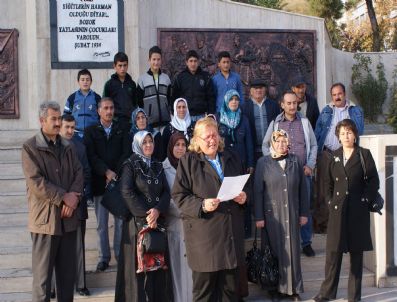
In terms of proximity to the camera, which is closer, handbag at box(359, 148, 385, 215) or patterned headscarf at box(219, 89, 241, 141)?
handbag at box(359, 148, 385, 215)

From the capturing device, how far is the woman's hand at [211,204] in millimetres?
4355

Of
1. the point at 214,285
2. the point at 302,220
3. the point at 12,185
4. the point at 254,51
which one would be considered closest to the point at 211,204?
the point at 214,285

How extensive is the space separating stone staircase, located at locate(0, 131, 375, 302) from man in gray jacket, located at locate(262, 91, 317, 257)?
39 cm

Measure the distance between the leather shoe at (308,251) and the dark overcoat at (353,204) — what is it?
3.11ft

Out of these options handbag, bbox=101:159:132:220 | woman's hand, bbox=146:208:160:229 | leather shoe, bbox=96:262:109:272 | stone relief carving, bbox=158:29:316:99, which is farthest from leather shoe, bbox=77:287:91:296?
stone relief carving, bbox=158:29:316:99

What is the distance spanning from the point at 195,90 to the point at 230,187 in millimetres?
3307

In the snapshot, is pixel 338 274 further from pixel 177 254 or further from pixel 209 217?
pixel 209 217

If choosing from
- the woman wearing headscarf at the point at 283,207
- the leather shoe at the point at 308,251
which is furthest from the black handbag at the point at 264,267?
the leather shoe at the point at 308,251

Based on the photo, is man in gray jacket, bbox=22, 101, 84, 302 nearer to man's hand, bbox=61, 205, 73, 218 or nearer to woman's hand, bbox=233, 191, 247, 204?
man's hand, bbox=61, 205, 73, 218

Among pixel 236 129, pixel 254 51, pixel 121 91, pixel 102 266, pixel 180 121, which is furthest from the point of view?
pixel 254 51

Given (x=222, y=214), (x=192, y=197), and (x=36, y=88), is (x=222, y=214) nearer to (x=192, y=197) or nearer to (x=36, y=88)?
(x=192, y=197)

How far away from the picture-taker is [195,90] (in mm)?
7492

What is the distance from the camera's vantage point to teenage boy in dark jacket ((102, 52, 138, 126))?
7359mm

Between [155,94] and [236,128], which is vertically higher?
[155,94]
